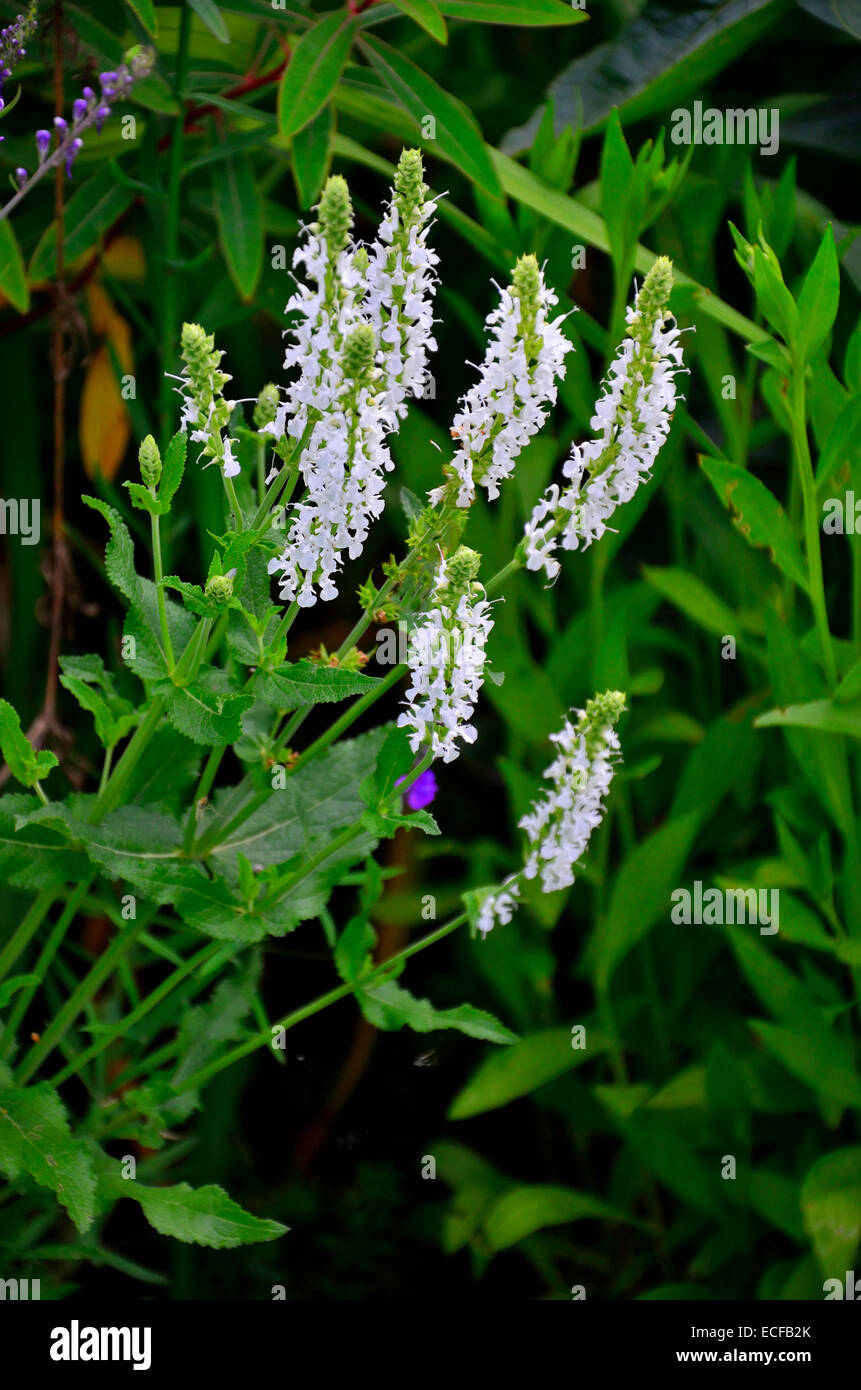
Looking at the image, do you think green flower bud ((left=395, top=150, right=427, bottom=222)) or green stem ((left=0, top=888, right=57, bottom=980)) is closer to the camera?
green flower bud ((left=395, top=150, right=427, bottom=222))

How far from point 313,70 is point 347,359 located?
1.30ft

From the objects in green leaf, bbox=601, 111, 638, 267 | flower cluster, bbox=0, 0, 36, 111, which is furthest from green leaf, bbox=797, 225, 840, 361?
flower cluster, bbox=0, 0, 36, 111

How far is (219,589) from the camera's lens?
1.94ft

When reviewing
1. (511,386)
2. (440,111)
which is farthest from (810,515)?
(440,111)

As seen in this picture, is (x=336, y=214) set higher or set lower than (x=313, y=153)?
lower

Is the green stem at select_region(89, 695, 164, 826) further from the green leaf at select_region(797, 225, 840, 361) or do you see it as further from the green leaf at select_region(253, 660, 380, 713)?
the green leaf at select_region(797, 225, 840, 361)

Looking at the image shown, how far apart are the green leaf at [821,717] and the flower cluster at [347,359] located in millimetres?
287

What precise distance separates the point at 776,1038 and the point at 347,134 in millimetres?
859

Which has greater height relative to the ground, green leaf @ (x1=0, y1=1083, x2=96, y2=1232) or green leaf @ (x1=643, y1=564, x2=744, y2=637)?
green leaf @ (x1=643, y1=564, x2=744, y2=637)

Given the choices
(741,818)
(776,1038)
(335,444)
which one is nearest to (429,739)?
(335,444)

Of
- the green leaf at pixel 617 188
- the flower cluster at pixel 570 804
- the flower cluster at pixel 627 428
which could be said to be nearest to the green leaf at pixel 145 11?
the green leaf at pixel 617 188

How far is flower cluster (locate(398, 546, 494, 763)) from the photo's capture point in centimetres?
59

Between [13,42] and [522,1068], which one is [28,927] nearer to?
[522,1068]

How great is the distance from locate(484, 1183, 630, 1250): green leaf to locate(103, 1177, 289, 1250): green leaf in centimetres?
31
